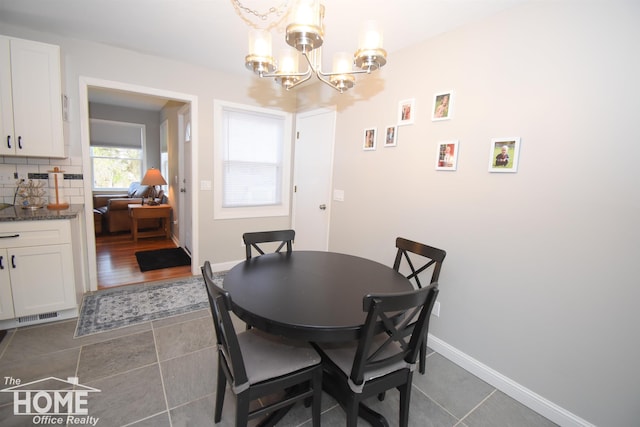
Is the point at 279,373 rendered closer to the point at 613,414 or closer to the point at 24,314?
the point at 613,414

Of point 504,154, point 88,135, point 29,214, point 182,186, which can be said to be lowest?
point 29,214

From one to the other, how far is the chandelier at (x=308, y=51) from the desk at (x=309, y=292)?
1.18 meters

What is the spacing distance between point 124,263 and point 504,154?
14.6 ft

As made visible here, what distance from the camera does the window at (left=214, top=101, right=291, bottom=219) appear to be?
3.55 metres

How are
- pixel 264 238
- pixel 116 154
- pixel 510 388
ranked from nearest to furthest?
pixel 510 388
pixel 264 238
pixel 116 154

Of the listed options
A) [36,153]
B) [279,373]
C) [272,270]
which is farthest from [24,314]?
[279,373]

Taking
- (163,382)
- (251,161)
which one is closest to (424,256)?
(163,382)

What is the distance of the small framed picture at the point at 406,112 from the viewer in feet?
7.88

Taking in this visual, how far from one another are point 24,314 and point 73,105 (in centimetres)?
190

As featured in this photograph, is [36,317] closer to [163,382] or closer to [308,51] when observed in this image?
[163,382]

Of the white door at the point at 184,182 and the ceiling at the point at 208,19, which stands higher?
the ceiling at the point at 208,19

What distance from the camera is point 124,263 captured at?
378 centimetres

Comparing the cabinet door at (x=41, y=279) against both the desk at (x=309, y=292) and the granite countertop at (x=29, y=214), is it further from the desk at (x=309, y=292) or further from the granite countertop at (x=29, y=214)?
the desk at (x=309, y=292)
